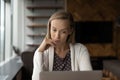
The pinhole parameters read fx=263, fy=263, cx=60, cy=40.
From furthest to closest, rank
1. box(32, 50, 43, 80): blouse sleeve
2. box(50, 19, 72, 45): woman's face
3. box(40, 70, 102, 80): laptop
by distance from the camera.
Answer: box(32, 50, 43, 80): blouse sleeve < box(50, 19, 72, 45): woman's face < box(40, 70, 102, 80): laptop

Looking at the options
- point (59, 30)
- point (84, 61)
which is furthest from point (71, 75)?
point (84, 61)

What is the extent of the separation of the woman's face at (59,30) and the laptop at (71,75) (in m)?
0.41

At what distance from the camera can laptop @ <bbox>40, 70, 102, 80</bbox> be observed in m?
1.30

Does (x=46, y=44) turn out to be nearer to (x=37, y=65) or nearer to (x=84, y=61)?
(x=37, y=65)

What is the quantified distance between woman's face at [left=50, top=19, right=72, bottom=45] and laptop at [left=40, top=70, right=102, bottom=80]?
409 mm

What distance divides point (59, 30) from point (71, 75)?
435mm

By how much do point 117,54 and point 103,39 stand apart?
0.67m

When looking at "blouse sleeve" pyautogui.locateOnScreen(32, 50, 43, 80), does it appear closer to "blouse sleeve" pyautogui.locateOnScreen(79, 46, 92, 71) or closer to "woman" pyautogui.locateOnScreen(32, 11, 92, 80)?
"woman" pyautogui.locateOnScreen(32, 11, 92, 80)

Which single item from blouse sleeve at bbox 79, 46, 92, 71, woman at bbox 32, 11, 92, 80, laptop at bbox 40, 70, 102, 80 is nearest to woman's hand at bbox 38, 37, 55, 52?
woman at bbox 32, 11, 92, 80

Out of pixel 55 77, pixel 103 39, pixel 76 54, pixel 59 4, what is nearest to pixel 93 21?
pixel 103 39

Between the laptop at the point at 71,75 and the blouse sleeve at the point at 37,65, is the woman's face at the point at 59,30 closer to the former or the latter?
the blouse sleeve at the point at 37,65

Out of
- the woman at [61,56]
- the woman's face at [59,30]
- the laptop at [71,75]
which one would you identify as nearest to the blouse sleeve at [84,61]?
the woman at [61,56]

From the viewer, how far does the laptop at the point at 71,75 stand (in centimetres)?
130

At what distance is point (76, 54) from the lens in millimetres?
1894
